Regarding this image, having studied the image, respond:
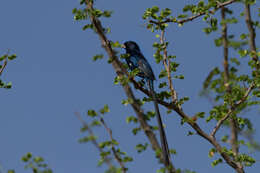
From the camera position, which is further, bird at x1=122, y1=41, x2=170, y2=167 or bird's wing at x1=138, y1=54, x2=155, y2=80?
bird's wing at x1=138, y1=54, x2=155, y2=80

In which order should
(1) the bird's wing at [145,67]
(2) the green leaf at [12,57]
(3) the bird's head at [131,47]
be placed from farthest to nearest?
(3) the bird's head at [131,47], (1) the bird's wing at [145,67], (2) the green leaf at [12,57]

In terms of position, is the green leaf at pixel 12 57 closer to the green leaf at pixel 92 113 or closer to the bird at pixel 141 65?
the bird at pixel 141 65

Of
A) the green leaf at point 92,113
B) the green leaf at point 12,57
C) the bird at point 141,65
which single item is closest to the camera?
the green leaf at point 92,113

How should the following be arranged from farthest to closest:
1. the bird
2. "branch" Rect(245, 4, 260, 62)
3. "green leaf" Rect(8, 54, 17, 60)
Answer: the bird
"green leaf" Rect(8, 54, 17, 60)
"branch" Rect(245, 4, 260, 62)

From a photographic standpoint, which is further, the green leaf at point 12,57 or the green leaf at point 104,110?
the green leaf at point 12,57

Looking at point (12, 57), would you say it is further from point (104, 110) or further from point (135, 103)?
point (135, 103)

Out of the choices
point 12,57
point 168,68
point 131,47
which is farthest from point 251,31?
point 131,47

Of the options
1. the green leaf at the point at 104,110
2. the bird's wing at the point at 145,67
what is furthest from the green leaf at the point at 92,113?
the bird's wing at the point at 145,67

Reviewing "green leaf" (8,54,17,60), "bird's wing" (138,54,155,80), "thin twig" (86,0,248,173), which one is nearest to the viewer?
"thin twig" (86,0,248,173)

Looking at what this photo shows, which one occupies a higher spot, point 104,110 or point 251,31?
point 251,31

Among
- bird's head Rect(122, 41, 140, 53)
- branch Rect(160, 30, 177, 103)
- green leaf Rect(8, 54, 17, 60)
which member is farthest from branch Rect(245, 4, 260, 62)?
bird's head Rect(122, 41, 140, 53)

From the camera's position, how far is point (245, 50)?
619cm

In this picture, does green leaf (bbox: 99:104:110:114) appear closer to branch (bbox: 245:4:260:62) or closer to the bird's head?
branch (bbox: 245:4:260:62)

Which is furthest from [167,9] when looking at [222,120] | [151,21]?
[222,120]
